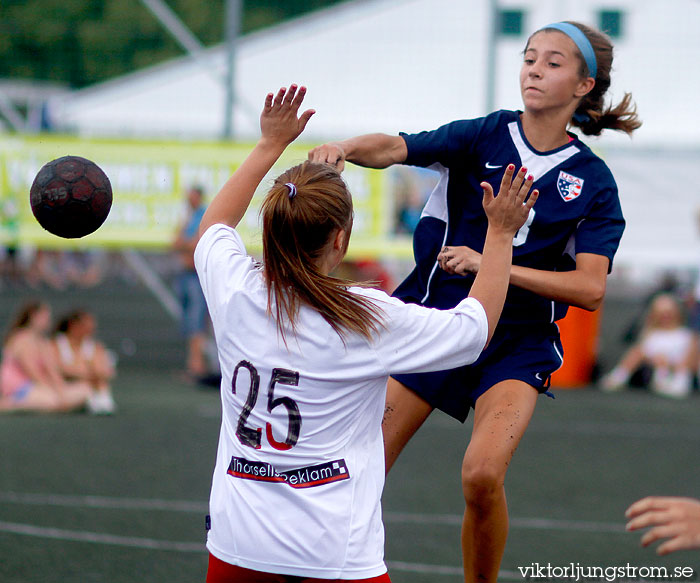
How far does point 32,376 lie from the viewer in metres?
9.92

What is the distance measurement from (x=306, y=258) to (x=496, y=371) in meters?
1.31

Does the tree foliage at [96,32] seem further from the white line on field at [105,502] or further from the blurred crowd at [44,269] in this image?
the white line on field at [105,502]

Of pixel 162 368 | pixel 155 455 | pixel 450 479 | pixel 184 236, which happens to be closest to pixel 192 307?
pixel 184 236

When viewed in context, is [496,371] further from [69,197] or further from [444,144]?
[69,197]

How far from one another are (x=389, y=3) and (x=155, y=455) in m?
9.65

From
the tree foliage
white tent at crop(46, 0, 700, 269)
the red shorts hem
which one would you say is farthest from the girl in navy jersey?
the tree foliage

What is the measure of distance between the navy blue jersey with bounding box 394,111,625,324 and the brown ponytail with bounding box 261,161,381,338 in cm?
122

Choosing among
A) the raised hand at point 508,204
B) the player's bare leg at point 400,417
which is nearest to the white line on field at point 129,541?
the player's bare leg at point 400,417

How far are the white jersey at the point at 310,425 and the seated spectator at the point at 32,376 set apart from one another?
7.50 metres

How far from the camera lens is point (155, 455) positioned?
810 centimetres

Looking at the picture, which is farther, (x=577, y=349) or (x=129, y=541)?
(x=577, y=349)

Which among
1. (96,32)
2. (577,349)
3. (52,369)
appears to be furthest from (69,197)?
(96,32)

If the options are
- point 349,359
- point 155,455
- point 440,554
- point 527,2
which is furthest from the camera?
point 527,2

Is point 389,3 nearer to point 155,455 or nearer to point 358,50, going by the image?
point 358,50
